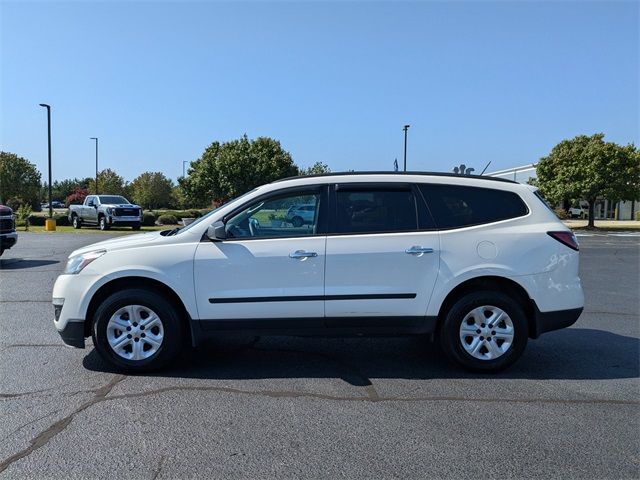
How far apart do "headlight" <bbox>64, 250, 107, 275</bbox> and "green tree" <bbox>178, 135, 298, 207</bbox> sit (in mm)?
42737

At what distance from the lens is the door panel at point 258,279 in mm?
4668

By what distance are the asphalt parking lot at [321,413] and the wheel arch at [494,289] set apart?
561mm

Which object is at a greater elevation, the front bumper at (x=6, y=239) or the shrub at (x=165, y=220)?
the shrub at (x=165, y=220)

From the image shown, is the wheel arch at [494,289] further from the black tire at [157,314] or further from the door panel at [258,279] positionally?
the black tire at [157,314]

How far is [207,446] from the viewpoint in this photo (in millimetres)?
3408

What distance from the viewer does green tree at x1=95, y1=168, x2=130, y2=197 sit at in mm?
69688

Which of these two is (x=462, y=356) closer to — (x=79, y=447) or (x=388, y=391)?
(x=388, y=391)

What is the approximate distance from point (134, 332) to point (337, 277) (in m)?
1.93

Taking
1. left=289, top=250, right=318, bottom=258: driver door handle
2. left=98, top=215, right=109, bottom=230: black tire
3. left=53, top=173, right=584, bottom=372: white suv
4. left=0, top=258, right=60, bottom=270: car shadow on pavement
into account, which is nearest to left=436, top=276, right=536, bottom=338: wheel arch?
left=53, top=173, right=584, bottom=372: white suv

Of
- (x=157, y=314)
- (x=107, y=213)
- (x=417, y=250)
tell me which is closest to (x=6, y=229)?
(x=157, y=314)

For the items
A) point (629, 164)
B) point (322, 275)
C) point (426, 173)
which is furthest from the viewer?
point (629, 164)

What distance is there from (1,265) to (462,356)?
468 inches

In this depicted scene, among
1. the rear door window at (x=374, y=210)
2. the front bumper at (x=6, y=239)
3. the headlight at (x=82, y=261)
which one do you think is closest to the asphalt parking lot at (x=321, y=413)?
the headlight at (x=82, y=261)

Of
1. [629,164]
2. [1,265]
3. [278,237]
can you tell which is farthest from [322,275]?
[629,164]
